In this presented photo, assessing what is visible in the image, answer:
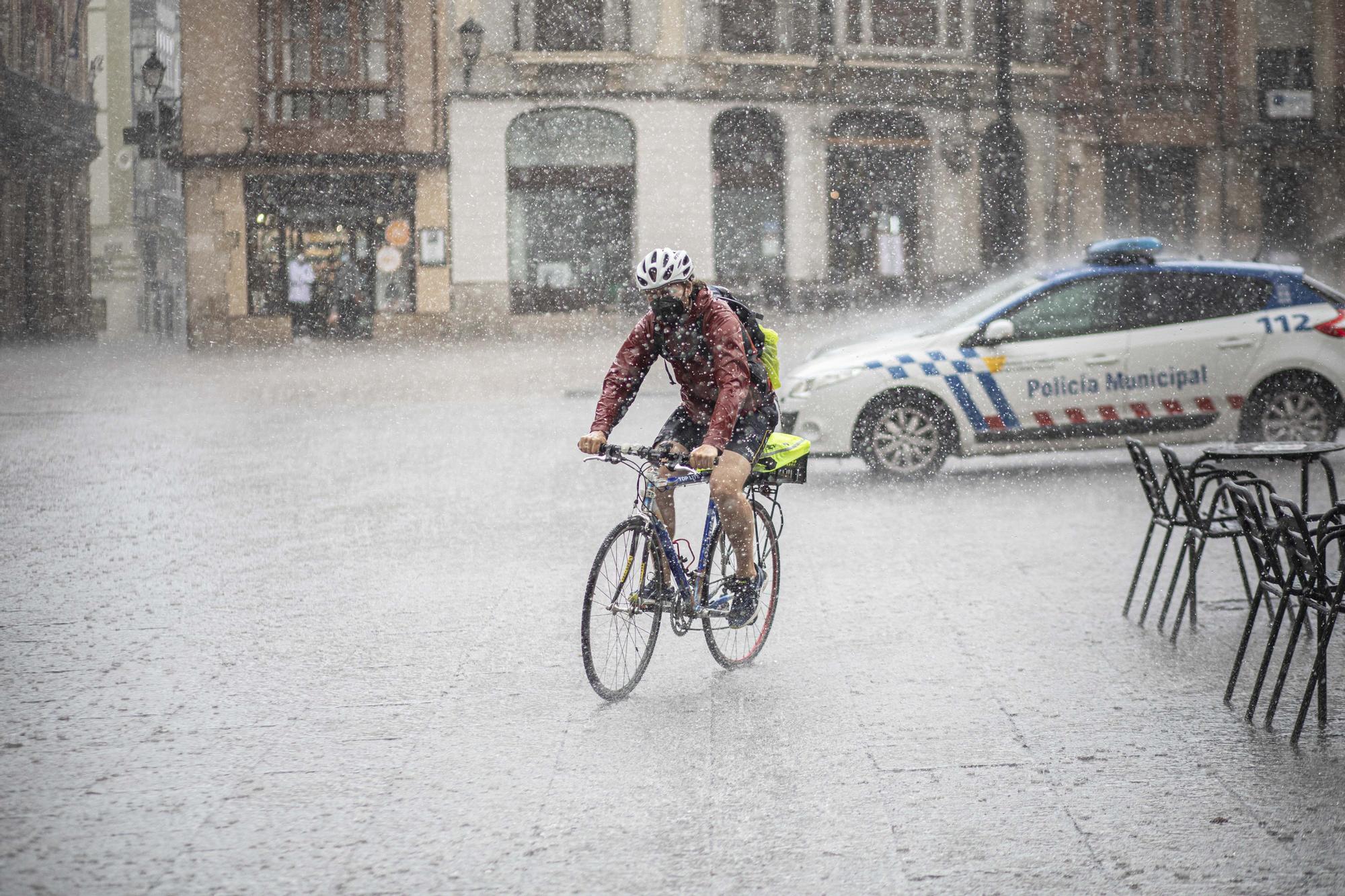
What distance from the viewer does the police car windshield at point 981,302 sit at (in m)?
12.0

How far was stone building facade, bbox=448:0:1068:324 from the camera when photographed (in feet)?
104

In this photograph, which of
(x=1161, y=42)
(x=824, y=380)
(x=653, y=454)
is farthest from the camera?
(x=1161, y=42)

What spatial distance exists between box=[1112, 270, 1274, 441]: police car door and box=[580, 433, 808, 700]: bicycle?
6498 mm

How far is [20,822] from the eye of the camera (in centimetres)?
427

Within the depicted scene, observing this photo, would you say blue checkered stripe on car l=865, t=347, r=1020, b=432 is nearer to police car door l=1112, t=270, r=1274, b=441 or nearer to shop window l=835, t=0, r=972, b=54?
police car door l=1112, t=270, r=1274, b=441

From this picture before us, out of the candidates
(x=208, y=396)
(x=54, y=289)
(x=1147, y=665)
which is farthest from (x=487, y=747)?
(x=54, y=289)

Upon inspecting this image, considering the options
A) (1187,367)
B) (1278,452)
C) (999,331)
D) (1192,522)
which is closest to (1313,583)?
(1278,452)

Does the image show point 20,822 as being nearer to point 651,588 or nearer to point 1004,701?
point 651,588

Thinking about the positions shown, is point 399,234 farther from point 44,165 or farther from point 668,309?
point 668,309

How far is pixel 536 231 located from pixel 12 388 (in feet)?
41.9

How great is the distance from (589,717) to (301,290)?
28.2 meters

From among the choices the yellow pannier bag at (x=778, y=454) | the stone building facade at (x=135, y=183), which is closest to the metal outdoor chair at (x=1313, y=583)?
the yellow pannier bag at (x=778, y=454)

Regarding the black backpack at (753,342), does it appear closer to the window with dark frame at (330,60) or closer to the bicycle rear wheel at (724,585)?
the bicycle rear wheel at (724,585)

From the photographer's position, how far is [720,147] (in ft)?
106
